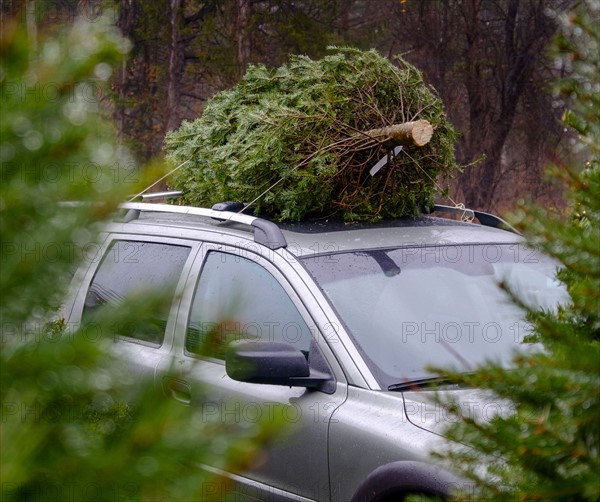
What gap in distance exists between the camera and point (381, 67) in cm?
495

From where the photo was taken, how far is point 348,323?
3752 millimetres

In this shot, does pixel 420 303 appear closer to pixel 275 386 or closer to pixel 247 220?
pixel 275 386

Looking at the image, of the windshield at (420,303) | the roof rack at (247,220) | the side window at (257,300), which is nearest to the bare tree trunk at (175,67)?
the roof rack at (247,220)

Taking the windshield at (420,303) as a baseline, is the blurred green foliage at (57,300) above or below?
above

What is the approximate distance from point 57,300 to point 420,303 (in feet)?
10.1

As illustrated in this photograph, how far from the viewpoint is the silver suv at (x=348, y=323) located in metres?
3.33

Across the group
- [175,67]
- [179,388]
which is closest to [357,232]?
[179,388]

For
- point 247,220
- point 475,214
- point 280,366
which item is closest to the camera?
point 280,366

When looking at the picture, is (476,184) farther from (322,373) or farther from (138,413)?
(138,413)

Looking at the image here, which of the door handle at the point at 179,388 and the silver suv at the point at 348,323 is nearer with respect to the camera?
the door handle at the point at 179,388

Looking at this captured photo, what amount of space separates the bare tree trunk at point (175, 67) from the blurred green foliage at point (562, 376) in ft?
63.0

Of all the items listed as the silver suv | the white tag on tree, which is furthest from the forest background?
the silver suv

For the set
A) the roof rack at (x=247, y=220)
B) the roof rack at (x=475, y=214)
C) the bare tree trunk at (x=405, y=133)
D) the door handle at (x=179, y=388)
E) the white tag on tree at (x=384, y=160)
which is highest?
the door handle at (x=179, y=388)

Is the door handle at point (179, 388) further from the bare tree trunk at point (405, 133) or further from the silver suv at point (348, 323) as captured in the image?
the bare tree trunk at point (405, 133)
